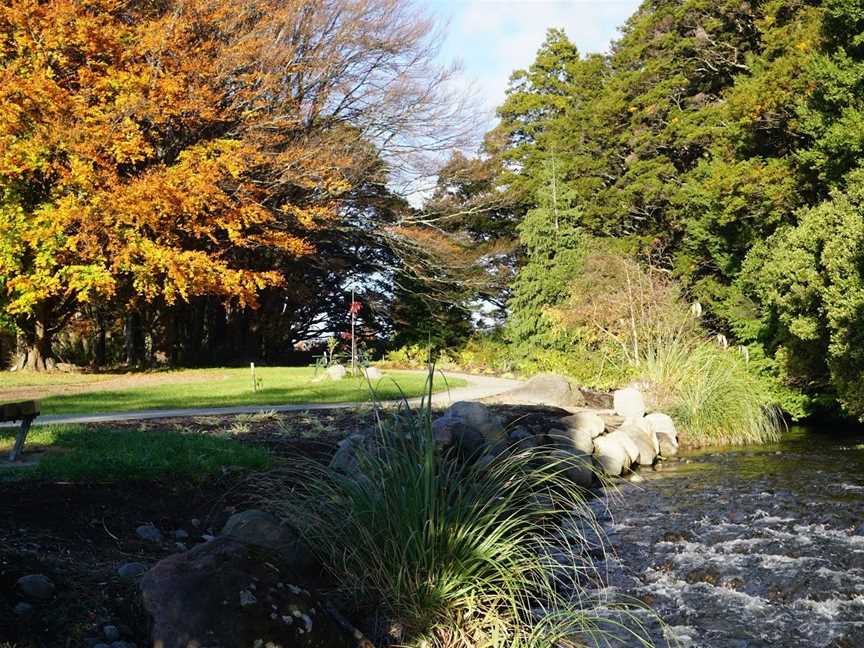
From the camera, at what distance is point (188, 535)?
5.04 meters

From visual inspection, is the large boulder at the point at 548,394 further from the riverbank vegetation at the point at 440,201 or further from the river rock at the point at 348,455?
the river rock at the point at 348,455

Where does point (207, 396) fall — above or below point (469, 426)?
above

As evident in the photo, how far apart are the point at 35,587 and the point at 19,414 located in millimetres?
3155

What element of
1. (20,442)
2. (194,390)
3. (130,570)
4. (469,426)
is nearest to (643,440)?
(469,426)

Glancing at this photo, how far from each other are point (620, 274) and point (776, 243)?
3805mm

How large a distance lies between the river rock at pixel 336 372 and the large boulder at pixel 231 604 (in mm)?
12676

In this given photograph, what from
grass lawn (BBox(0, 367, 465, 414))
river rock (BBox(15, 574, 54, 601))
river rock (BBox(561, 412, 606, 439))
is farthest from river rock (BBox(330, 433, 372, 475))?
river rock (BBox(561, 412, 606, 439))

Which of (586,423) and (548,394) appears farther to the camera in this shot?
(548,394)

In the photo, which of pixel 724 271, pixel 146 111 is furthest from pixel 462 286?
pixel 146 111

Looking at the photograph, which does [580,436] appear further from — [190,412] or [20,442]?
[20,442]

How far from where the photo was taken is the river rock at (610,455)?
921 cm

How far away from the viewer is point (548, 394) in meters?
13.4

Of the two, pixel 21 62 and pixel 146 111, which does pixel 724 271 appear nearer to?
pixel 146 111

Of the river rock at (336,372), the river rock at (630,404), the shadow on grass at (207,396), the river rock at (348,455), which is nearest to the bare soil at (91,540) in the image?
the river rock at (348,455)
